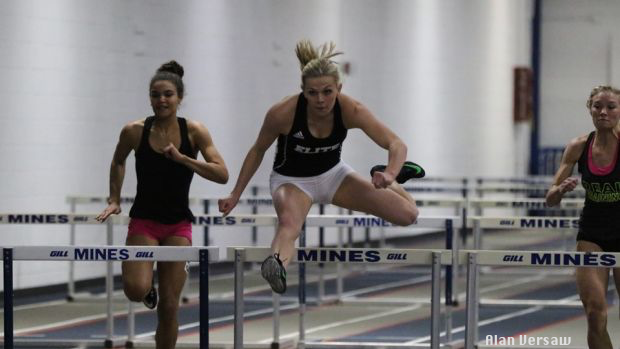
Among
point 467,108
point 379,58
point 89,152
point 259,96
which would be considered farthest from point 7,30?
point 467,108

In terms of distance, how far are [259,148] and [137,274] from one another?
0.96 metres

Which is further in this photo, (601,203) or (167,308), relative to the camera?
(601,203)

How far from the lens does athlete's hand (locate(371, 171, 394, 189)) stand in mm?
6836

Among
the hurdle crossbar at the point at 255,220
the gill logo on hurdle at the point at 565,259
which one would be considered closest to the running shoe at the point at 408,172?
the gill logo on hurdle at the point at 565,259

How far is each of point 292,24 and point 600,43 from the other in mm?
12823

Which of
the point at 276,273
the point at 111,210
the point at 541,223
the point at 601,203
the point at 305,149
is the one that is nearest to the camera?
the point at 276,273

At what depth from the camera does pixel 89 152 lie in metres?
14.2

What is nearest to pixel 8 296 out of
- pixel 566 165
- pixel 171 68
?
pixel 171 68

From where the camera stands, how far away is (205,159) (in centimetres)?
760

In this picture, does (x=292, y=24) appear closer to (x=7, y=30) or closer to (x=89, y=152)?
(x=89, y=152)

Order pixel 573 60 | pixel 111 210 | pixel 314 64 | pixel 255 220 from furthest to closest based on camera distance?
1. pixel 573 60
2. pixel 255 220
3. pixel 111 210
4. pixel 314 64

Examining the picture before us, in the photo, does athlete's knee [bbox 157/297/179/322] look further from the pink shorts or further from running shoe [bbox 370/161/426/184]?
running shoe [bbox 370/161/426/184]

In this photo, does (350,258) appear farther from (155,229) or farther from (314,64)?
(155,229)

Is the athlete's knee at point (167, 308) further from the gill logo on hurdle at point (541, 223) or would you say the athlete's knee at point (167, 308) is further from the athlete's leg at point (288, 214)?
the gill logo on hurdle at point (541, 223)
